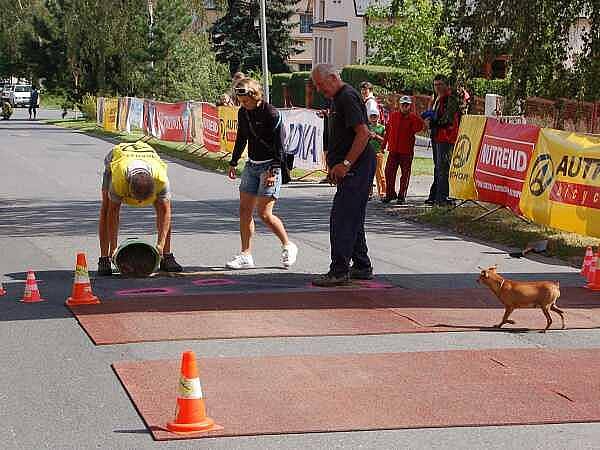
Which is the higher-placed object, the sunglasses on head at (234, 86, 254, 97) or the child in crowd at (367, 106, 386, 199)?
the sunglasses on head at (234, 86, 254, 97)

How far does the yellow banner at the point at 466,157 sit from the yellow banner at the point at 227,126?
36.0ft

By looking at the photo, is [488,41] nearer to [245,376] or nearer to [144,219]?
[144,219]

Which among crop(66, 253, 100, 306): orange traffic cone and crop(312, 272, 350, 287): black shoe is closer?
crop(66, 253, 100, 306): orange traffic cone

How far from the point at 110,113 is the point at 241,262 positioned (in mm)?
38855

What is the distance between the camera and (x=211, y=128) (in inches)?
1256

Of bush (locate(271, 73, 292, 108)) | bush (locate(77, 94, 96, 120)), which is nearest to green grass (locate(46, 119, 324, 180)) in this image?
bush (locate(77, 94, 96, 120))

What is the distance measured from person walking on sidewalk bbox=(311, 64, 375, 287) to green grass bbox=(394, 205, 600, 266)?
3.32m

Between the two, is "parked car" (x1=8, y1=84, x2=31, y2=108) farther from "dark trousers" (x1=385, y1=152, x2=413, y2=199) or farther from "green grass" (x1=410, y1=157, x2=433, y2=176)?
"dark trousers" (x1=385, y1=152, x2=413, y2=199)

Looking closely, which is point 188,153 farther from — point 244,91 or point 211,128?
point 244,91

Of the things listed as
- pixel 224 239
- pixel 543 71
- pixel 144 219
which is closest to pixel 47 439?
pixel 224 239

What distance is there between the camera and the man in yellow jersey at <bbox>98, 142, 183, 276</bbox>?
1098 cm

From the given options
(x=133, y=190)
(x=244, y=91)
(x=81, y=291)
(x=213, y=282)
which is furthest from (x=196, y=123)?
(x=81, y=291)

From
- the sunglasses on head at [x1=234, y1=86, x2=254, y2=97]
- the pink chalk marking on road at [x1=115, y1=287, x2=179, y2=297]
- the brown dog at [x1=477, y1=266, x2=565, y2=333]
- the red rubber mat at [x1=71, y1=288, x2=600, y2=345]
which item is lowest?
the pink chalk marking on road at [x1=115, y1=287, x2=179, y2=297]

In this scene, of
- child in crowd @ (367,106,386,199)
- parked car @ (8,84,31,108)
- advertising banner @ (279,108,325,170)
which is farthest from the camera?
parked car @ (8,84,31,108)
